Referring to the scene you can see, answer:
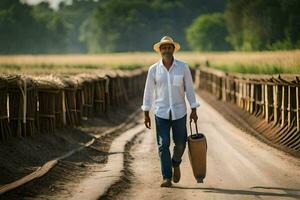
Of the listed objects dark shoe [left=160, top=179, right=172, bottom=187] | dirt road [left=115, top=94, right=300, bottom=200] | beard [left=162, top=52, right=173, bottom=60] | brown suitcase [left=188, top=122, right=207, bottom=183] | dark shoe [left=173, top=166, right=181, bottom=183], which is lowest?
dirt road [left=115, top=94, right=300, bottom=200]

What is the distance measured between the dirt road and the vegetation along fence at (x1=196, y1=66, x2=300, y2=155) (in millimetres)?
888

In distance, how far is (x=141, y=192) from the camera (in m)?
11.6

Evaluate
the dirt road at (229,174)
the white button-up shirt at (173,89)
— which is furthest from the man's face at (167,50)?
the dirt road at (229,174)

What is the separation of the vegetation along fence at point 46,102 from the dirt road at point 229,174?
2.05m

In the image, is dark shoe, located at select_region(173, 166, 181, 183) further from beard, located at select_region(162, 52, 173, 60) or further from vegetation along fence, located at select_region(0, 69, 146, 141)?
vegetation along fence, located at select_region(0, 69, 146, 141)

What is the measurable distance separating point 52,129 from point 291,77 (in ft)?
19.2

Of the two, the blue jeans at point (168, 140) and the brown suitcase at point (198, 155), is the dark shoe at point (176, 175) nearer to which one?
the blue jeans at point (168, 140)

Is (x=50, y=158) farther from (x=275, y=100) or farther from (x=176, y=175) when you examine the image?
(x=275, y=100)

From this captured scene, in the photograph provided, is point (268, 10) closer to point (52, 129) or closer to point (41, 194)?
point (52, 129)

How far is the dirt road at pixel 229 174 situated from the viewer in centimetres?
1135

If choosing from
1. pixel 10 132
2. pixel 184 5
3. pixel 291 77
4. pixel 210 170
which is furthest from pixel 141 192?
pixel 184 5

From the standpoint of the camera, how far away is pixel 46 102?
58.6ft

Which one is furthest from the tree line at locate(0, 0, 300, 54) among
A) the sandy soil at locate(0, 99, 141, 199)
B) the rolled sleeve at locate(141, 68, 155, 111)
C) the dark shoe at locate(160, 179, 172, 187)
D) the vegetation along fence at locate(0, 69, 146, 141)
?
the dark shoe at locate(160, 179, 172, 187)

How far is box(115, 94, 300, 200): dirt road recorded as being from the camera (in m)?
11.4
